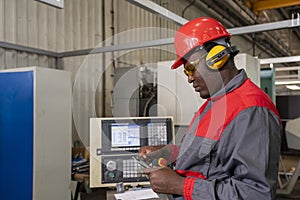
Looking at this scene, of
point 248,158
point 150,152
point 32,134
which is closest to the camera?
point 248,158

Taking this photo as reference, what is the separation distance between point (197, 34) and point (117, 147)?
937 millimetres

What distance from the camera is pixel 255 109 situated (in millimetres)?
777

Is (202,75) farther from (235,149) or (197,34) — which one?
(235,149)

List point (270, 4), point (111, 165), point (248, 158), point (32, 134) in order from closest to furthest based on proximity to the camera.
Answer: point (248, 158) → point (111, 165) → point (32, 134) → point (270, 4)

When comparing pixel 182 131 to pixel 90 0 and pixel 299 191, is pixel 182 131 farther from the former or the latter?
pixel 299 191

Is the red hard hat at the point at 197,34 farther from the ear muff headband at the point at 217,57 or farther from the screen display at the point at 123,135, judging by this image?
the screen display at the point at 123,135

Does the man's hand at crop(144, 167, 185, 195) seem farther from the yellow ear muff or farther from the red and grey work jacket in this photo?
the yellow ear muff

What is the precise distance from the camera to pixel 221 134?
801 millimetres

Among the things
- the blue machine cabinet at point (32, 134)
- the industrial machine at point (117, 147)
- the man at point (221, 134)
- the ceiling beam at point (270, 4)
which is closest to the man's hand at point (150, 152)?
the industrial machine at point (117, 147)

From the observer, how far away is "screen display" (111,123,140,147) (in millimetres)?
1633

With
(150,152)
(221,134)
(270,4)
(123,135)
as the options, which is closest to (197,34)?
(221,134)

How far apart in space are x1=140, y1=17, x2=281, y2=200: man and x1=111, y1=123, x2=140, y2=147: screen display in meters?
0.73

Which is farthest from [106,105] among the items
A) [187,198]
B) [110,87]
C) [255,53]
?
[255,53]

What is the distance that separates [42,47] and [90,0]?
98 cm
